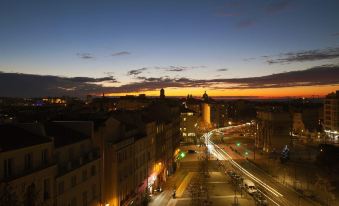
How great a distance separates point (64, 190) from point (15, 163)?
6.81m

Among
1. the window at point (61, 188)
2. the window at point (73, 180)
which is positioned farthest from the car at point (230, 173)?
the window at point (61, 188)

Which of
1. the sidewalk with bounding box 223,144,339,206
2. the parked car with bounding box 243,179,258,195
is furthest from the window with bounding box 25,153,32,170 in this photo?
the sidewalk with bounding box 223,144,339,206

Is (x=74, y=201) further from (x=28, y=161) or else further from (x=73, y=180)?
(x=28, y=161)

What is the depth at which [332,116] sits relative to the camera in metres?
155

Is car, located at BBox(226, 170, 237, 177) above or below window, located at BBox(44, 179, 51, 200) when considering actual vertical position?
below

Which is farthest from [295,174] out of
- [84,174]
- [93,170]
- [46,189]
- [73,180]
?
[46,189]

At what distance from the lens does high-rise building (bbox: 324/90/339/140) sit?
150 m

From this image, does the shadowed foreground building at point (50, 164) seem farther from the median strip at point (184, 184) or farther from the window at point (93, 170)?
the median strip at point (184, 184)

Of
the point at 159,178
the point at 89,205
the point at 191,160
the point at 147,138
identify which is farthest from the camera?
the point at 191,160

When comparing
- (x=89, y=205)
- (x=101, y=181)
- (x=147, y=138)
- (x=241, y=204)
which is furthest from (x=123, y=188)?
(x=241, y=204)

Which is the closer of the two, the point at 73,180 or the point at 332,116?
the point at 73,180

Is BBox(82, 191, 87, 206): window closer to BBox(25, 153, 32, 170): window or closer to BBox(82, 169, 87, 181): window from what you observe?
A: BBox(82, 169, 87, 181): window

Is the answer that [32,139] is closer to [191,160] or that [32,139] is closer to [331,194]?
[331,194]

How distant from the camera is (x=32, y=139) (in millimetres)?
26047
